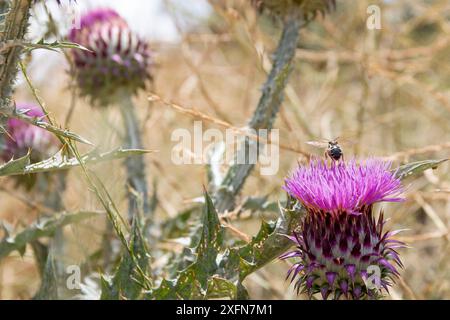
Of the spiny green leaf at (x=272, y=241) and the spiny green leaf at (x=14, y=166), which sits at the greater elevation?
the spiny green leaf at (x=14, y=166)

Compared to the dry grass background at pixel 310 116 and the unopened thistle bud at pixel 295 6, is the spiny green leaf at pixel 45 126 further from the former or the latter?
the unopened thistle bud at pixel 295 6

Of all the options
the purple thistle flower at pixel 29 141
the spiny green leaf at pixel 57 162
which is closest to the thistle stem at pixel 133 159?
the purple thistle flower at pixel 29 141

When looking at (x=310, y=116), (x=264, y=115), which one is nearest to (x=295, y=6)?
(x=264, y=115)
